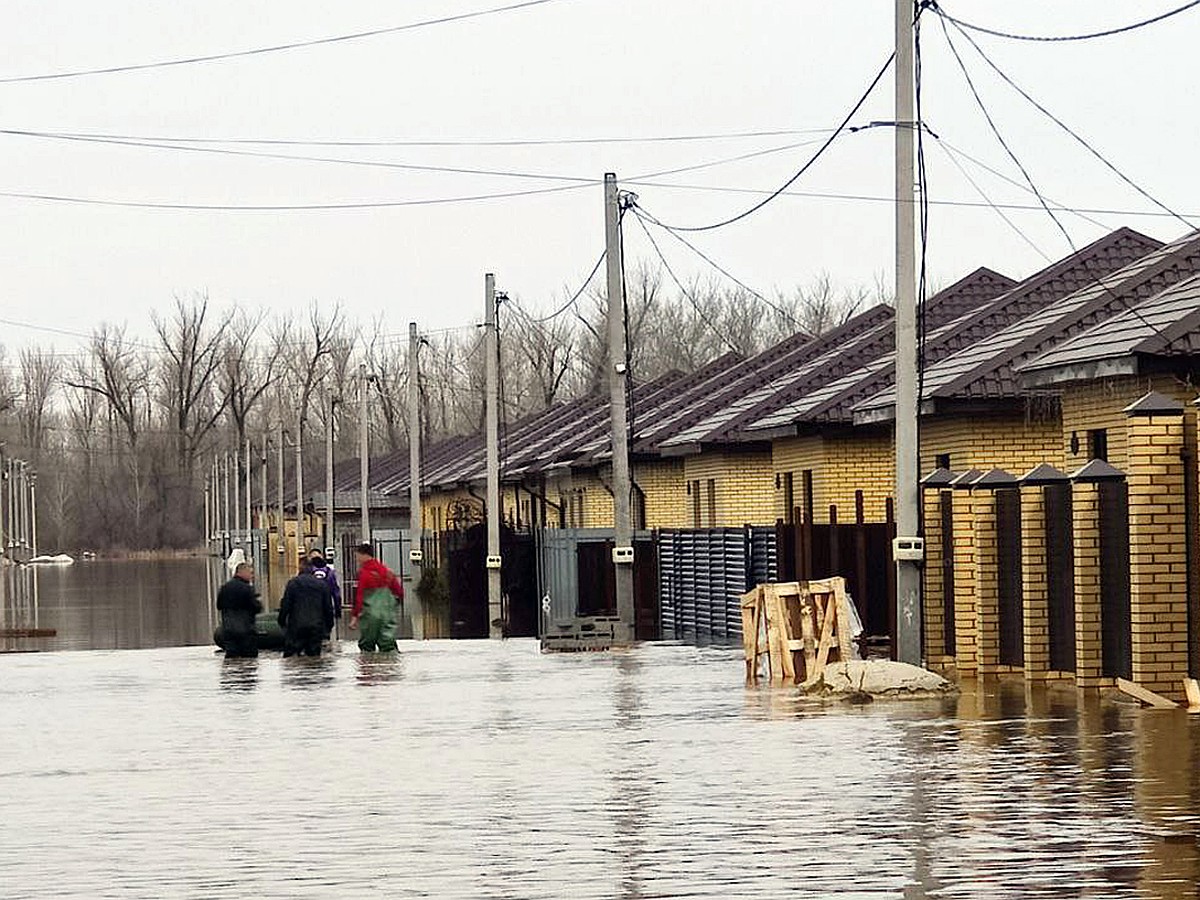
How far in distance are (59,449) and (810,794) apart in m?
156

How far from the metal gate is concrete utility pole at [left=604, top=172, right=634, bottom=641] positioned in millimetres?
1434

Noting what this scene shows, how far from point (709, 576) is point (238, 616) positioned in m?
8.41

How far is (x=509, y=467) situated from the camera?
6931 centimetres

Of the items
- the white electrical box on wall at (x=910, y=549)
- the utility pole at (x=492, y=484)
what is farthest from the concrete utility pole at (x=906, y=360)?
the utility pole at (x=492, y=484)

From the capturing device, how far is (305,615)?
34.3m

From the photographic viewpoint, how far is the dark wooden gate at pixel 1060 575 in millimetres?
21859

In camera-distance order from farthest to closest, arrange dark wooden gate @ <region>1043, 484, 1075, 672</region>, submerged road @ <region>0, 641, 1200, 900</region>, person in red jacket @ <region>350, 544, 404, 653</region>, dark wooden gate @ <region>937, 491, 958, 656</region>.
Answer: person in red jacket @ <region>350, 544, 404, 653</region>
dark wooden gate @ <region>937, 491, 958, 656</region>
dark wooden gate @ <region>1043, 484, 1075, 672</region>
submerged road @ <region>0, 641, 1200, 900</region>

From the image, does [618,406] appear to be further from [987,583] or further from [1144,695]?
[1144,695]

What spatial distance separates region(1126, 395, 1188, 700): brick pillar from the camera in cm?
1998

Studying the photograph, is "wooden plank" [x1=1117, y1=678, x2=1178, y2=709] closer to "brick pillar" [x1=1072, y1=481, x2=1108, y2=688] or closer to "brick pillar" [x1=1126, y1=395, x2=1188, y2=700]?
"brick pillar" [x1=1126, y1=395, x2=1188, y2=700]

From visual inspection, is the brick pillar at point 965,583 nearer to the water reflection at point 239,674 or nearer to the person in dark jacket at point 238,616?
the water reflection at point 239,674

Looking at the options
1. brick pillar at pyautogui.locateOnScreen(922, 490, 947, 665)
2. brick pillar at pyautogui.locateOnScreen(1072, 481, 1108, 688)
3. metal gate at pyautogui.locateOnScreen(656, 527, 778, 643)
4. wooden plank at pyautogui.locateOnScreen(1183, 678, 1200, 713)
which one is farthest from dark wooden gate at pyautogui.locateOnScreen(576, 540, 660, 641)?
wooden plank at pyautogui.locateOnScreen(1183, 678, 1200, 713)

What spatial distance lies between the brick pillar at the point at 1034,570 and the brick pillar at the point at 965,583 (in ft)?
5.71

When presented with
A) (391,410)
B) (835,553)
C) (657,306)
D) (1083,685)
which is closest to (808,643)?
(1083,685)
